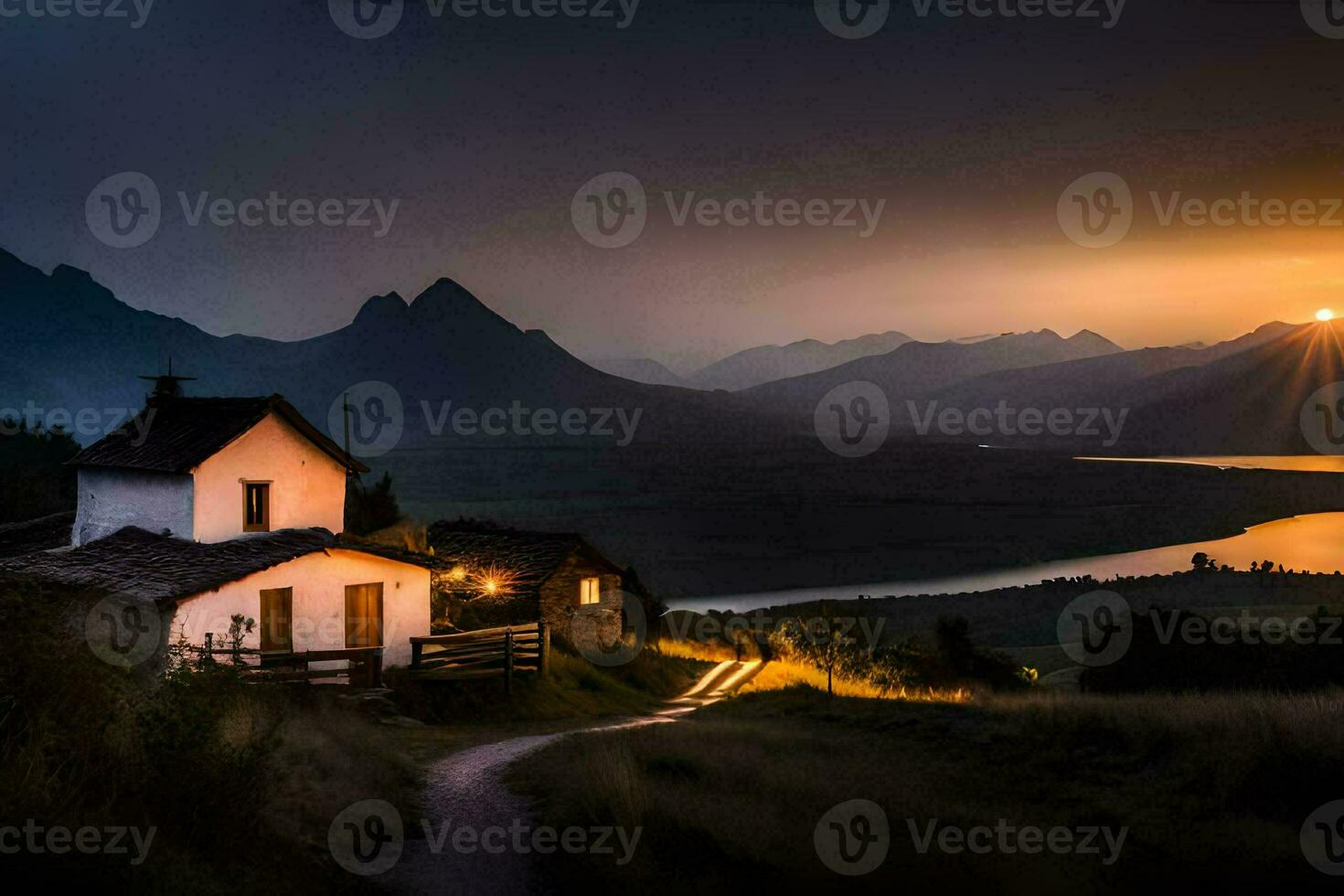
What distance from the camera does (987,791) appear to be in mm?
13805

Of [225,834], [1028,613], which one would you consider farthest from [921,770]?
[1028,613]

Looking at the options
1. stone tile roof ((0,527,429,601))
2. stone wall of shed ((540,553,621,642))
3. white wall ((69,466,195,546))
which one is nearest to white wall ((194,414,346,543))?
white wall ((69,466,195,546))

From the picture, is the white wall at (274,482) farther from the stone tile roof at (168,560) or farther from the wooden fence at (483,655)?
the wooden fence at (483,655)

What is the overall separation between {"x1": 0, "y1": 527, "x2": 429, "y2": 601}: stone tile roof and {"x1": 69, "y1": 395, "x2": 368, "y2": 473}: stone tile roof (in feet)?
7.43

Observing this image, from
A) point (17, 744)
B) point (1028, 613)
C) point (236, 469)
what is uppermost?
point (236, 469)

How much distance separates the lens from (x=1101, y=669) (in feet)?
100

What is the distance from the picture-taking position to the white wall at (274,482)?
94.9ft

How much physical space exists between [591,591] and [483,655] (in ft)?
40.8

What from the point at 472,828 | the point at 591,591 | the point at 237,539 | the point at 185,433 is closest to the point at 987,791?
the point at 472,828

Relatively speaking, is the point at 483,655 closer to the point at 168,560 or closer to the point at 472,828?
the point at 168,560

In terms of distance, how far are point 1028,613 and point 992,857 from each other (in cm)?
5810

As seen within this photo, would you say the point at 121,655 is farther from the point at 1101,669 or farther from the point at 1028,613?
the point at 1028,613

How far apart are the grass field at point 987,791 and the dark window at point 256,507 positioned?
1701 cm

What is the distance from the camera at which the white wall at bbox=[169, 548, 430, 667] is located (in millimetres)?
24062
